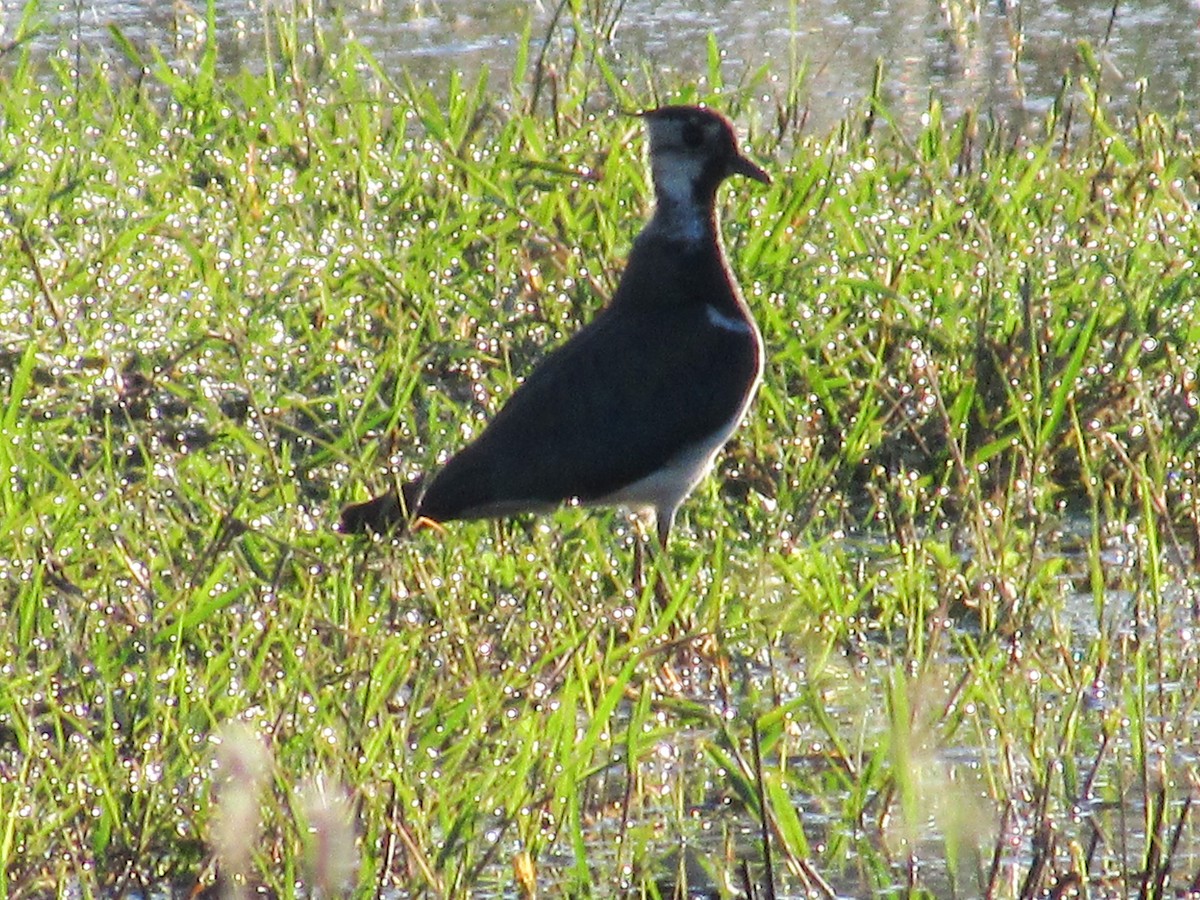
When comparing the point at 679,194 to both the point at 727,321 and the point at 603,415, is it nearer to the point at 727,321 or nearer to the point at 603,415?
the point at 727,321

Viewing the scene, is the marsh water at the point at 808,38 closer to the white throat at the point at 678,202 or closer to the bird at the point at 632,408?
the white throat at the point at 678,202

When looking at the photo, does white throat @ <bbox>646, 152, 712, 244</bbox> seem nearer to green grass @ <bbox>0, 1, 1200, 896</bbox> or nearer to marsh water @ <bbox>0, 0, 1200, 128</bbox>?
green grass @ <bbox>0, 1, 1200, 896</bbox>

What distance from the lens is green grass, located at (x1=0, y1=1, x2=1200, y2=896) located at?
127 inches

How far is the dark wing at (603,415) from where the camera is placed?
4.39 metres

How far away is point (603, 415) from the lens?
455cm

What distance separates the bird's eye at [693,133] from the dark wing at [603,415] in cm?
45

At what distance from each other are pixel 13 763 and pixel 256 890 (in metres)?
0.61

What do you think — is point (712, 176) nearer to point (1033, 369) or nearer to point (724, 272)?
point (724, 272)

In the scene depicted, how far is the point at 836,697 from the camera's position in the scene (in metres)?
4.02

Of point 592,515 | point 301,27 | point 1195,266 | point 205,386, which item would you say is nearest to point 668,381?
point 592,515

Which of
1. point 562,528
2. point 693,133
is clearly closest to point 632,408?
point 562,528

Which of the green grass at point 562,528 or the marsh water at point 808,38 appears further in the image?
the marsh water at point 808,38

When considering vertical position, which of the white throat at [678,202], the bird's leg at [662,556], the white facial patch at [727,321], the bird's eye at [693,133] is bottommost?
the bird's leg at [662,556]

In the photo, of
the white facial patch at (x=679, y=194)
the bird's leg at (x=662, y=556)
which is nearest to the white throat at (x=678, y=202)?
the white facial patch at (x=679, y=194)
